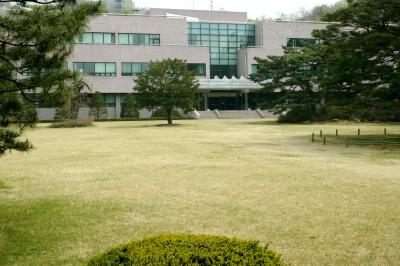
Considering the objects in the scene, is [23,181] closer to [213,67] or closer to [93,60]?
[93,60]

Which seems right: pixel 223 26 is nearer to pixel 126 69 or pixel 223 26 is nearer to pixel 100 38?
pixel 126 69

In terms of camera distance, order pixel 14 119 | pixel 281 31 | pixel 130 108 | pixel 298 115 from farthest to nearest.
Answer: pixel 281 31 < pixel 130 108 < pixel 298 115 < pixel 14 119

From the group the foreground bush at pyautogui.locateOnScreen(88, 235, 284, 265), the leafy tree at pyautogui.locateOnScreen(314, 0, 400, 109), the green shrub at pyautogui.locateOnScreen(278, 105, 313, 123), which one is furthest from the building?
the foreground bush at pyautogui.locateOnScreen(88, 235, 284, 265)

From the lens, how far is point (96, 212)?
911 centimetres

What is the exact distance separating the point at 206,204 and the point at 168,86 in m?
32.7

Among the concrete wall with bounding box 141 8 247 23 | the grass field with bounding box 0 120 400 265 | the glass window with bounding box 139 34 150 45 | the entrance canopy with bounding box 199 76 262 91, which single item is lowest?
the grass field with bounding box 0 120 400 265

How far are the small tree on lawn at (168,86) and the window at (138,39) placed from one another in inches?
799

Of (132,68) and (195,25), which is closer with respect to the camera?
(132,68)

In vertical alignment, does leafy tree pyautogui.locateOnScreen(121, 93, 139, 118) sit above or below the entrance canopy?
below

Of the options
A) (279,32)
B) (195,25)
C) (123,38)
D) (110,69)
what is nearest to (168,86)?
(110,69)

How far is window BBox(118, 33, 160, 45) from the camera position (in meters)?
61.4

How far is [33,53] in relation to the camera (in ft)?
25.1

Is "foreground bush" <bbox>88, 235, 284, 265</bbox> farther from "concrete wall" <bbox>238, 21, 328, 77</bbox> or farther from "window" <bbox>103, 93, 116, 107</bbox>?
"concrete wall" <bbox>238, 21, 328, 77</bbox>

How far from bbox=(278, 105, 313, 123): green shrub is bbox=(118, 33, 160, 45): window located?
81.0ft
